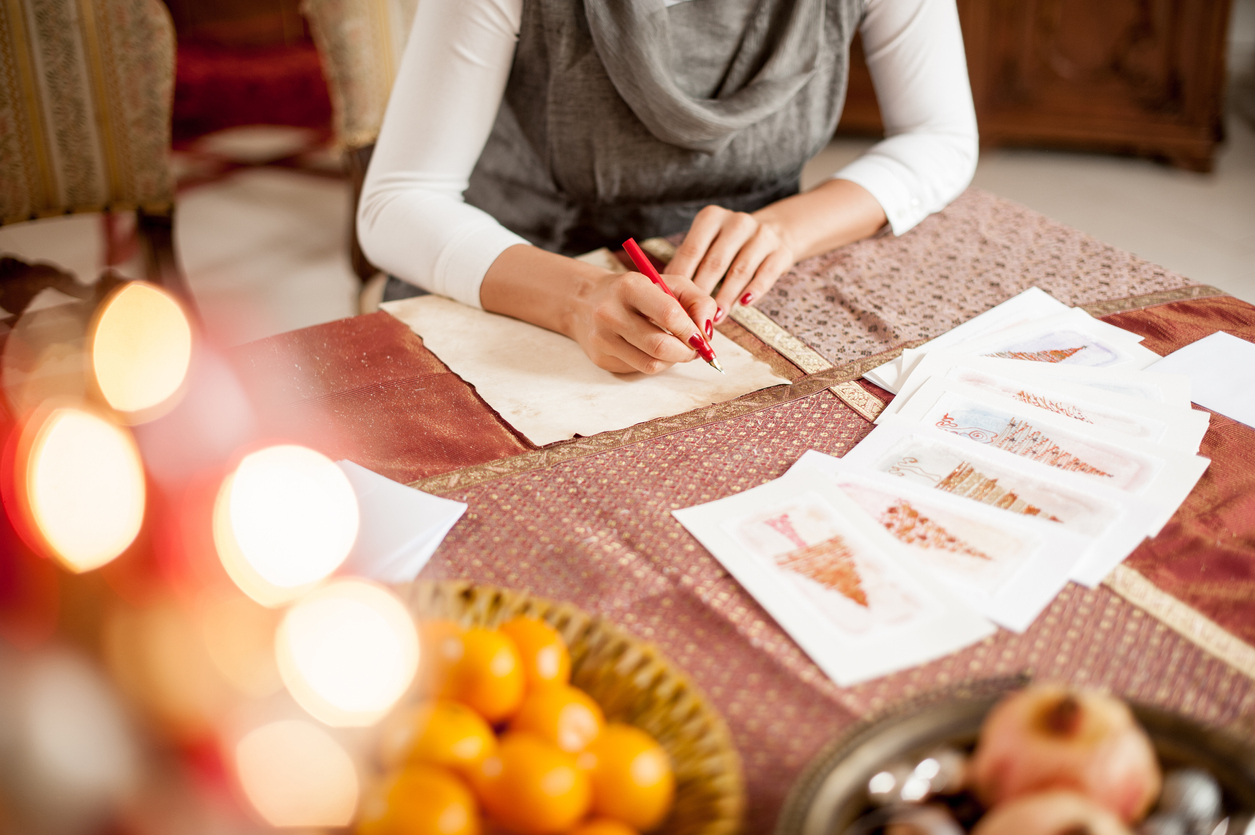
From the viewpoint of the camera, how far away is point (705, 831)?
43 cm

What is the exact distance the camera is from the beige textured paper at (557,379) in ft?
3.03

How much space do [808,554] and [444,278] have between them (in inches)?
25.5

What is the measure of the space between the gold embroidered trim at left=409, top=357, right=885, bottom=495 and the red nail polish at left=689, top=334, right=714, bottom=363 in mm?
59

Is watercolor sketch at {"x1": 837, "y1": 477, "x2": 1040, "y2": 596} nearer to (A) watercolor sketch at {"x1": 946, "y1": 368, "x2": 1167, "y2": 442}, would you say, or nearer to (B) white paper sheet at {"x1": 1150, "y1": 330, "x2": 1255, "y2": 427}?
(A) watercolor sketch at {"x1": 946, "y1": 368, "x2": 1167, "y2": 442}

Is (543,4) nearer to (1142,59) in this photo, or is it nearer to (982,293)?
(982,293)

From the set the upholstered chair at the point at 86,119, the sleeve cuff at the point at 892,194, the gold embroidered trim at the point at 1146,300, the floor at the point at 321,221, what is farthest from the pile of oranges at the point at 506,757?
the floor at the point at 321,221

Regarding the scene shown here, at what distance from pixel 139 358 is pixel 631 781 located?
33.4 inches

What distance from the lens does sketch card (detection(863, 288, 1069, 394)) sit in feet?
3.22

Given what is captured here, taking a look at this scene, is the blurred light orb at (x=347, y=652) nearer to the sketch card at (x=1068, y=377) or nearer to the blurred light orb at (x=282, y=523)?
the blurred light orb at (x=282, y=523)

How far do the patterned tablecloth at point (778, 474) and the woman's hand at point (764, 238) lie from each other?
0.03m

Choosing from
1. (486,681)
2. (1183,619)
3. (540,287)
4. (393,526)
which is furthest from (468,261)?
(1183,619)

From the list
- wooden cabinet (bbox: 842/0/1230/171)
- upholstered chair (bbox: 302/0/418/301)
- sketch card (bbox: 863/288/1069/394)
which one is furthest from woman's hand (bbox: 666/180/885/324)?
wooden cabinet (bbox: 842/0/1230/171)

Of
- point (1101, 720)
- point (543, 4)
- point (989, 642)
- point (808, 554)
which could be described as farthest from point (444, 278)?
point (1101, 720)

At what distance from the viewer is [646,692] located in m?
0.52
